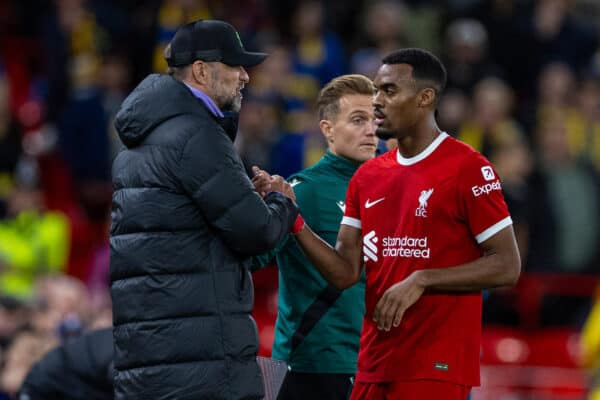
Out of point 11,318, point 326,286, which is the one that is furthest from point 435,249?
point 11,318

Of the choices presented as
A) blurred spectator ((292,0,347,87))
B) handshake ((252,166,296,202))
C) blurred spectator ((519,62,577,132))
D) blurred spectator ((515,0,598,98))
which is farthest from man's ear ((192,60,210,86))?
blurred spectator ((515,0,598,98))

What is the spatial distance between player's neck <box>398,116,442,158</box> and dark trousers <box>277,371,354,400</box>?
1.25 meters

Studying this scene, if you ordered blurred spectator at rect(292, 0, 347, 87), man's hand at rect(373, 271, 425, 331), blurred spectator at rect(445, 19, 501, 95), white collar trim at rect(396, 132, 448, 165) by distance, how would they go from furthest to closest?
blurred spectator at rect(292, 0, 347, 87) < blurred spectator at rect(445, 19, 501, 95) < white collar trim at rect(396, 132, 448, 165) < man's hand at rect(373, 271, 425, 331)

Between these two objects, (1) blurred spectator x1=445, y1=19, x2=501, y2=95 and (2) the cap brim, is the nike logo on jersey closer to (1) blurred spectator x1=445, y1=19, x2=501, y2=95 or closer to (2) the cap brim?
(2) the cap brim

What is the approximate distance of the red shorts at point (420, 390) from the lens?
5.12 metres

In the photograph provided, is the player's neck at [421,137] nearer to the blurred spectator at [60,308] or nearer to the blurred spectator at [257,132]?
the blurred spectator at [60,308]

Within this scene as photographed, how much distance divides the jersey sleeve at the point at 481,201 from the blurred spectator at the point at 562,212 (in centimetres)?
621

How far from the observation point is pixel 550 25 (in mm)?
13578

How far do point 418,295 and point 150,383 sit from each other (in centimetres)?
106

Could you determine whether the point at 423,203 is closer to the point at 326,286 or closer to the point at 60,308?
the point at 326,286

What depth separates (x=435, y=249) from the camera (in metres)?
5.21

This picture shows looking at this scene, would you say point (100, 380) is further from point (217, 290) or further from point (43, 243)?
point (43, 243)

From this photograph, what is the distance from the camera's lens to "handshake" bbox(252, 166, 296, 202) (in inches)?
219

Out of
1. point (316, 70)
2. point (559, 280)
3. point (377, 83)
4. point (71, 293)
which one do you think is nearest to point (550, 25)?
point (316, 70)
